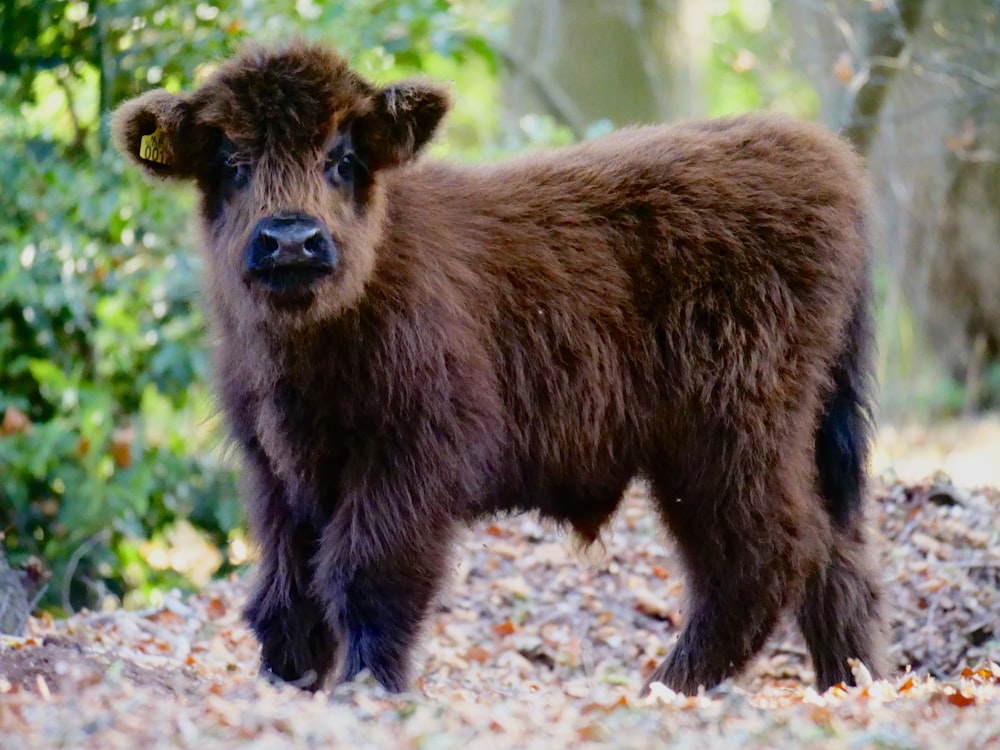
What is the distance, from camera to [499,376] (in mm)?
5488

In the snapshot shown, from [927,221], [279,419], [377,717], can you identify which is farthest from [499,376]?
[927,221]

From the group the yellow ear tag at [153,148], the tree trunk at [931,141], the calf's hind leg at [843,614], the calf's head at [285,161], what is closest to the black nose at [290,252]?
the calf's head at [285,161]

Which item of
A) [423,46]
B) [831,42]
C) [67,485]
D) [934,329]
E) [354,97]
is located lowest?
[934,329]

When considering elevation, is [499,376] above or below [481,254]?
below

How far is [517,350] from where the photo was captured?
5523 mm

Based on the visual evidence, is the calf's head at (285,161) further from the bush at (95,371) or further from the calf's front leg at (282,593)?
the bush at (95,371)

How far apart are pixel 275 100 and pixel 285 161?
26 cm

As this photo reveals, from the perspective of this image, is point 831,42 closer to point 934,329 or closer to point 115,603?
point 934,329

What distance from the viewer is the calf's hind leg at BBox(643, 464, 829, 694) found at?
5.59 meters

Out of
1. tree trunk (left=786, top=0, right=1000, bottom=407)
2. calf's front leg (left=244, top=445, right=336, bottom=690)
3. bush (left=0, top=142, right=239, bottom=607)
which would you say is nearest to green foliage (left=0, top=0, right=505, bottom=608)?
bush (left=0, top=142, right=239, bottom=607)

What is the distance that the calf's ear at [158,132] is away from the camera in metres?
5.16

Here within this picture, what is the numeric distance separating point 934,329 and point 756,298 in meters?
9.76

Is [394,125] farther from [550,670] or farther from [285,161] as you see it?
[550,670]

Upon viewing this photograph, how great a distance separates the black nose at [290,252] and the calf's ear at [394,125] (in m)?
0.57
